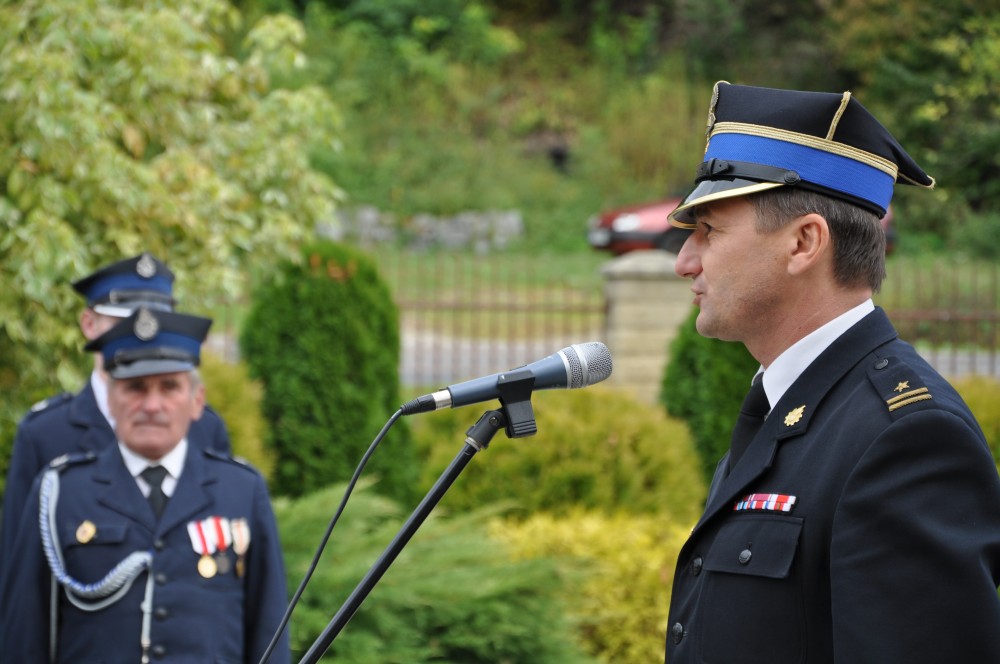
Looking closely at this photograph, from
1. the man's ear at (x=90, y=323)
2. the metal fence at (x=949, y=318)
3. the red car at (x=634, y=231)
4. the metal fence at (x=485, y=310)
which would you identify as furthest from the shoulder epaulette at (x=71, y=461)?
the red car at (x=634, y=231)

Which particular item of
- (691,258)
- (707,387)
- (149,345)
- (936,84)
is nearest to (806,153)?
(691,258)

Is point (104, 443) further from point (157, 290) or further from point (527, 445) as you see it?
point (527, 445)

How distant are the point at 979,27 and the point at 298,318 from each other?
42.7 ft

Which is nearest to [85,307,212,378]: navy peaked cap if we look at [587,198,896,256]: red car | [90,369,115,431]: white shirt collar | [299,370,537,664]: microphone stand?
[90,369,115,431]: white shirt collar

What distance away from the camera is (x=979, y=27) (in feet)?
57.5

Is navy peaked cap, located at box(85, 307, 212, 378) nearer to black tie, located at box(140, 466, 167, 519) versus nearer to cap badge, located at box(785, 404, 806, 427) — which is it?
black tie, located at box(140, 466, 167, 519)

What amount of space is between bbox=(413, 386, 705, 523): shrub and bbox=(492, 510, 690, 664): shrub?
3.22ft

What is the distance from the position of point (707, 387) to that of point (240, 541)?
15.9 ft

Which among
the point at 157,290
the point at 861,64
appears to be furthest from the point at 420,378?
the point at 861,64

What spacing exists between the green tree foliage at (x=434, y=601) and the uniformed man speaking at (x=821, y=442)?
251 cm

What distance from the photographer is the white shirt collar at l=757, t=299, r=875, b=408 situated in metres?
2.06

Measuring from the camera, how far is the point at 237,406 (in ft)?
24.6

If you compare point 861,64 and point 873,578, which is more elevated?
point 861,64

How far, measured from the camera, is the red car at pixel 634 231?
62.3 ft
